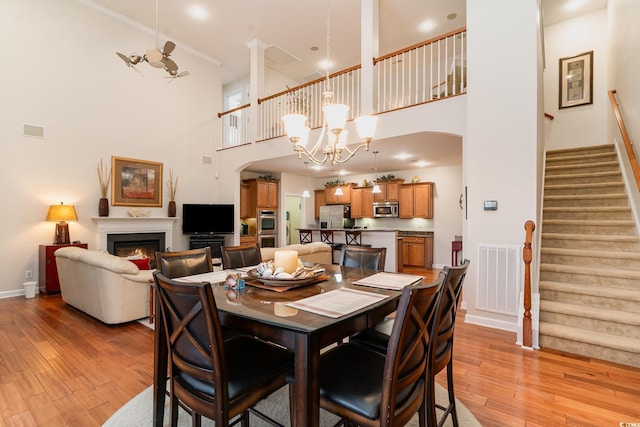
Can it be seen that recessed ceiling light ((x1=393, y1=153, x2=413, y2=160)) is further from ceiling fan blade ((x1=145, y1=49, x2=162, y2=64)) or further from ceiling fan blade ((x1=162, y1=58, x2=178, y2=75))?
ceiling fan blade ((x1=145, y1=49, x2=162, y2=64))

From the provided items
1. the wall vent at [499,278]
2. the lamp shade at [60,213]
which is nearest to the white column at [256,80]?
the lamp shade at [60,213]

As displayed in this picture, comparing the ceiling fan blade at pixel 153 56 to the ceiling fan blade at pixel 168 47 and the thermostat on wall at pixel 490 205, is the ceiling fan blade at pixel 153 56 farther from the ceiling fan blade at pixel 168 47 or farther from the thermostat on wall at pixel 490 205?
the thermostat on wall at pixel 490 205

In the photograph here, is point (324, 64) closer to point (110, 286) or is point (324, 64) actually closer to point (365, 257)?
point (365, 257)

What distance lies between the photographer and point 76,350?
118 inches

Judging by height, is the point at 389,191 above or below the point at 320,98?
below

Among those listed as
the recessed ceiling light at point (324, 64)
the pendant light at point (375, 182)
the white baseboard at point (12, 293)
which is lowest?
the white baseboard at point (12, 293)

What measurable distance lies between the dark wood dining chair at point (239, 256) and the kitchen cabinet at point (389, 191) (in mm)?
Answer: 6008

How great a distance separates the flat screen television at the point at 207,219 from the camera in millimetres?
7137

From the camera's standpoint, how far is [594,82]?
6379mm

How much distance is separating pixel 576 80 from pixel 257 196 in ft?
25.2

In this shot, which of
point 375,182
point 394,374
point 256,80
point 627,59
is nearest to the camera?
point 394,374

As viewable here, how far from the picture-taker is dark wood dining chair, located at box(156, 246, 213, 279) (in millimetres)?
2367

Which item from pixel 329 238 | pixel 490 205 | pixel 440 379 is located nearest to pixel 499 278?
pixel 490 205

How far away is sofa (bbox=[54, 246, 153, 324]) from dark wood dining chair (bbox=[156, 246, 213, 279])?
4.83 ft
